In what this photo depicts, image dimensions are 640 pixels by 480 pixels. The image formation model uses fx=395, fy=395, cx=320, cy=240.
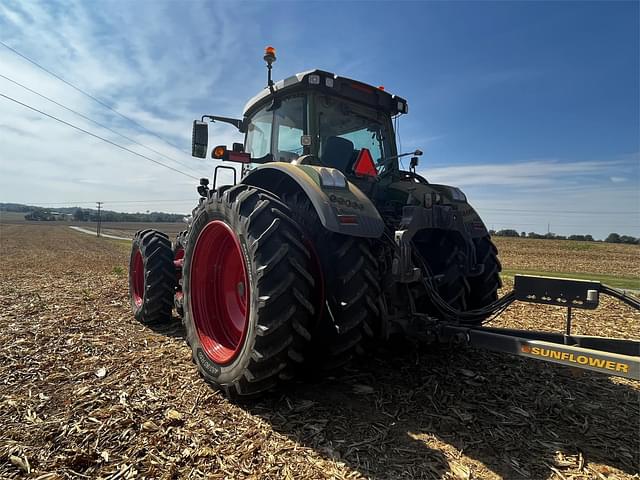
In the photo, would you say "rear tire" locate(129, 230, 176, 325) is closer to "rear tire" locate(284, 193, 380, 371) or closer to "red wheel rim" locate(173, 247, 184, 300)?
"red wheel rim" locate(173, 247, 184, 300)

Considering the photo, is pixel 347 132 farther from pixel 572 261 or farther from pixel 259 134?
pixel 572 261

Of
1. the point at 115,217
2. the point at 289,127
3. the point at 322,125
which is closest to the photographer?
the point at 322,125

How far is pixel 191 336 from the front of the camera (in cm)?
350

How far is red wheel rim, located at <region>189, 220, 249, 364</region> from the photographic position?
138 inches

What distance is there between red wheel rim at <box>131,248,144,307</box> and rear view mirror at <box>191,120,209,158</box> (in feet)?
5.68

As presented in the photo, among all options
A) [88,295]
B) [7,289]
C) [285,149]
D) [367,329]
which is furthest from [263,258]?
[7,289]

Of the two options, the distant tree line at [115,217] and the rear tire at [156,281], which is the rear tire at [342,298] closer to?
the rear tire at [156,281]

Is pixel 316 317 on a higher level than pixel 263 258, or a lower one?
lower

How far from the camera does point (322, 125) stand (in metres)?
3.93

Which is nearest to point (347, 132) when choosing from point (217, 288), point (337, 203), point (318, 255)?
point (337, 203)

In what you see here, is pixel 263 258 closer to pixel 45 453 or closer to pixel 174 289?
pixel 45 453

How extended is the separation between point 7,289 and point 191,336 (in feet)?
19.2

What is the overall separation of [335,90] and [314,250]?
184 centimetres

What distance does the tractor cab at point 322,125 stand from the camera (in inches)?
151
